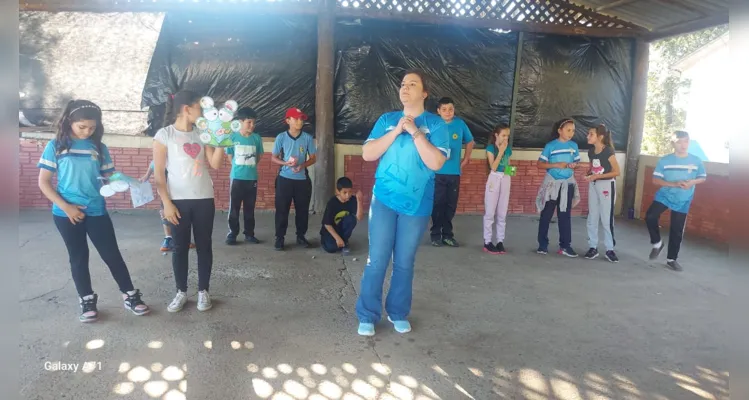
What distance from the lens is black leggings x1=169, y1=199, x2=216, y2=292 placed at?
301 cm

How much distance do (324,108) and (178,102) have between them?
350cm

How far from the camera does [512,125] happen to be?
23.1 feet

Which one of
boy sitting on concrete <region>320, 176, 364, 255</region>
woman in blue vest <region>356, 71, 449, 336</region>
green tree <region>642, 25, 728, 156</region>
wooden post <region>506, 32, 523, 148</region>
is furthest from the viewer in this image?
green tree <region>642, 25, 728, 156</region>

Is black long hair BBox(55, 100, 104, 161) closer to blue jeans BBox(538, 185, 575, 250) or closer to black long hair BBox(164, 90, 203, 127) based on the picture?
black long hair BBox(164, 90, 203, 127)

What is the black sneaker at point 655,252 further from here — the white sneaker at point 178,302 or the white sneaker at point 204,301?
the white sneaker at point 178,302

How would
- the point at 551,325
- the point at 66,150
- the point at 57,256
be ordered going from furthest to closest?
the point at 57,256
the point at 551,325
the point at 66,150

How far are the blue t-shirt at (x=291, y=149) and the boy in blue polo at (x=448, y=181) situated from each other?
1.43 m

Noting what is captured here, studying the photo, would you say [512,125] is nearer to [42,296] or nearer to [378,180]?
[378,180]

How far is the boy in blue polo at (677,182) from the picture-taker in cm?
447

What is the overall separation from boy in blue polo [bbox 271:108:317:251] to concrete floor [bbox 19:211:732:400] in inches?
16.3

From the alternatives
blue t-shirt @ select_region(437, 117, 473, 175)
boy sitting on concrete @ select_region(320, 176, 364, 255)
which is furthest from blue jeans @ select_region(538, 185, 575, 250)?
boy sitting on concrete @ select_region(320, 176, 364, 255)

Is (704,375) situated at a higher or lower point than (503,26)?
Result: lower

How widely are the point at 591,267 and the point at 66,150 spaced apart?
453 centimetres

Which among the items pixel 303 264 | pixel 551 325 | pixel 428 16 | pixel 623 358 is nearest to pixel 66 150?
pixel 303 264
